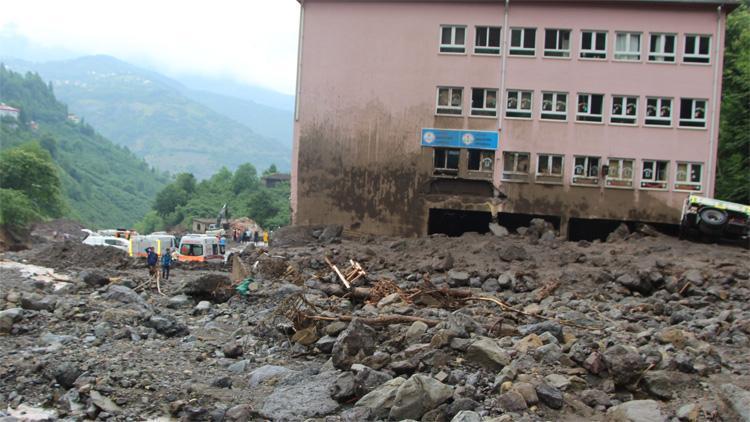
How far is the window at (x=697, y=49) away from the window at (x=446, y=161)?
39.1 ft

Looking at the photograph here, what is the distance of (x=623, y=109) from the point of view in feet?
119

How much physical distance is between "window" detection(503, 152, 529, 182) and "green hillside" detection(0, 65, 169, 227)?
105 meters

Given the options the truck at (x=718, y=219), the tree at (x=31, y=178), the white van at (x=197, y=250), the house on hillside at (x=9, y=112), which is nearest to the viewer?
the truck at (x=718, y=219)

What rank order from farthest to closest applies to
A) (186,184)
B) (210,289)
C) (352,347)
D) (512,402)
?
(186,184), (210,289), (352,347), (512,402)

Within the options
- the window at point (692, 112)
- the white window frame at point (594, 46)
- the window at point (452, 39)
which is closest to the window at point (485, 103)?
the window at point (452, 39)

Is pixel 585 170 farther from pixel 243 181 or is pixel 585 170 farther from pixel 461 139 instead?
pixel 243 181

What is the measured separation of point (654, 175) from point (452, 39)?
38.9 ft

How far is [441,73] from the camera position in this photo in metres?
36.7

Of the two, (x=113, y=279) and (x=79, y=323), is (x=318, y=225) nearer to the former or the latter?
(x=113, y=279)

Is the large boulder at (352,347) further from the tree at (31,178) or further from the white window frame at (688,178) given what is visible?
the tree at (31,178)

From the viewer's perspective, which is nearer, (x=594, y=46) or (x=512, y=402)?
(x=512, y=402)

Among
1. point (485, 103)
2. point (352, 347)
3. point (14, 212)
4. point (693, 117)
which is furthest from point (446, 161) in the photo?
point (14, 212)

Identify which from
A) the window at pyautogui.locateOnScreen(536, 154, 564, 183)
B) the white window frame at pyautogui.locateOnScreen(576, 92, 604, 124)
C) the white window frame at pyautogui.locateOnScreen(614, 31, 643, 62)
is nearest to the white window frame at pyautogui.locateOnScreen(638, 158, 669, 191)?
the white window frame at pyautogui.locateOnScreen(576, 92, 604, 124)

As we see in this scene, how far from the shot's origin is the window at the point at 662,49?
36.0m
